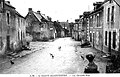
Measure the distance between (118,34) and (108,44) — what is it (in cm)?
248

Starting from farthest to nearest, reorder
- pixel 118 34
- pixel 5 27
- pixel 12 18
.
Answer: pixel 12 18, pixel 5 27, pixel 118 34

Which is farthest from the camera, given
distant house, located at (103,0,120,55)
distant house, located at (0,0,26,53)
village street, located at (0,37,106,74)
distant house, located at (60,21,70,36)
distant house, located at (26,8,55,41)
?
distant house, located at (60,21,70,36)

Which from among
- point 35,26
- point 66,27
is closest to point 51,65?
point 35,26

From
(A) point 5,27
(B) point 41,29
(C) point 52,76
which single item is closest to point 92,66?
(C) point 52,76

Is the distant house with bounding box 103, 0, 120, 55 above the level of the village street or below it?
above

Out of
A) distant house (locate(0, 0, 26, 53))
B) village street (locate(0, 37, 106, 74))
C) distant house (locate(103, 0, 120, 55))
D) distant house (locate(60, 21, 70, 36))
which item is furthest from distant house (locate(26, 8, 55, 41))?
distant house (locate(60, 21, 70, 36))

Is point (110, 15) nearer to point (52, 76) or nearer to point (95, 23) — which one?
point (95, 23)

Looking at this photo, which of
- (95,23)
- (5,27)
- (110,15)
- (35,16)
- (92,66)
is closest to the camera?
(92,66)

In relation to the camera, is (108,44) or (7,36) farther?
(7,36)

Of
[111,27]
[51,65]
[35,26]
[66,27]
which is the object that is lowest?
[51,65]

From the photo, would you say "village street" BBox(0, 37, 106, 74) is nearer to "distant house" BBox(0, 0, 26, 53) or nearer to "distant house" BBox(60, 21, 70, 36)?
"distant house" BBox(0, 0, 26, 53)

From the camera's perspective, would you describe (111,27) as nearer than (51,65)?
No

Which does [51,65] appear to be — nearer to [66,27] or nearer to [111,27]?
[111,27]

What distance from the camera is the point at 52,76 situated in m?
7.23
